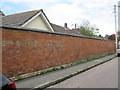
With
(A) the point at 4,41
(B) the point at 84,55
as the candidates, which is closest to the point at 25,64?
(A) the point at 4,41

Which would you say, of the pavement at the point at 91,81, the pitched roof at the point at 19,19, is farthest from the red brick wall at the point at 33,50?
the pitched roof at the point at 19,19

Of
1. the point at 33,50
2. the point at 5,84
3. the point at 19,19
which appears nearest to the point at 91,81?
the point at 33,50

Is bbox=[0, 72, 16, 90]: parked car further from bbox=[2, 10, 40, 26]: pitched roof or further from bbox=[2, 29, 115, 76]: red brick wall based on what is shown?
bbox=[2, 10, 40, 26]: pitched roof

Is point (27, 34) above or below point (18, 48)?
above

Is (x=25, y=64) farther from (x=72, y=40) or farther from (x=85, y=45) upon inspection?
(x=85, y=45)

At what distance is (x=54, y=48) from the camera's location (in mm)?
8203

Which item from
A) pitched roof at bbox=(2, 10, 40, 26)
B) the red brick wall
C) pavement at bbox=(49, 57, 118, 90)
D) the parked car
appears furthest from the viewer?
pitched roof at bbox=(2, 10, 40, 26)

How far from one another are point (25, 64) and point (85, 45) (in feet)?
26.3

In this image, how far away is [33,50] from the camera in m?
6.64

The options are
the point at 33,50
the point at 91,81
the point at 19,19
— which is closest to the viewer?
the point at 91,81

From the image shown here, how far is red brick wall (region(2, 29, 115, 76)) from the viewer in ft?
17.9

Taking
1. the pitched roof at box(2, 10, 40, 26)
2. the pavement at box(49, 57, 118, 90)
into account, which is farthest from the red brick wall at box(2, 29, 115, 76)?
the pitched roof at box(2, 10, 40, 26)

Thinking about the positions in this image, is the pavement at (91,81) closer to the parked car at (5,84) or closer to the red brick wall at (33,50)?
the red brick wall at (33,50)

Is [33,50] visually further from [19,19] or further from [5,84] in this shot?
[19,19]
